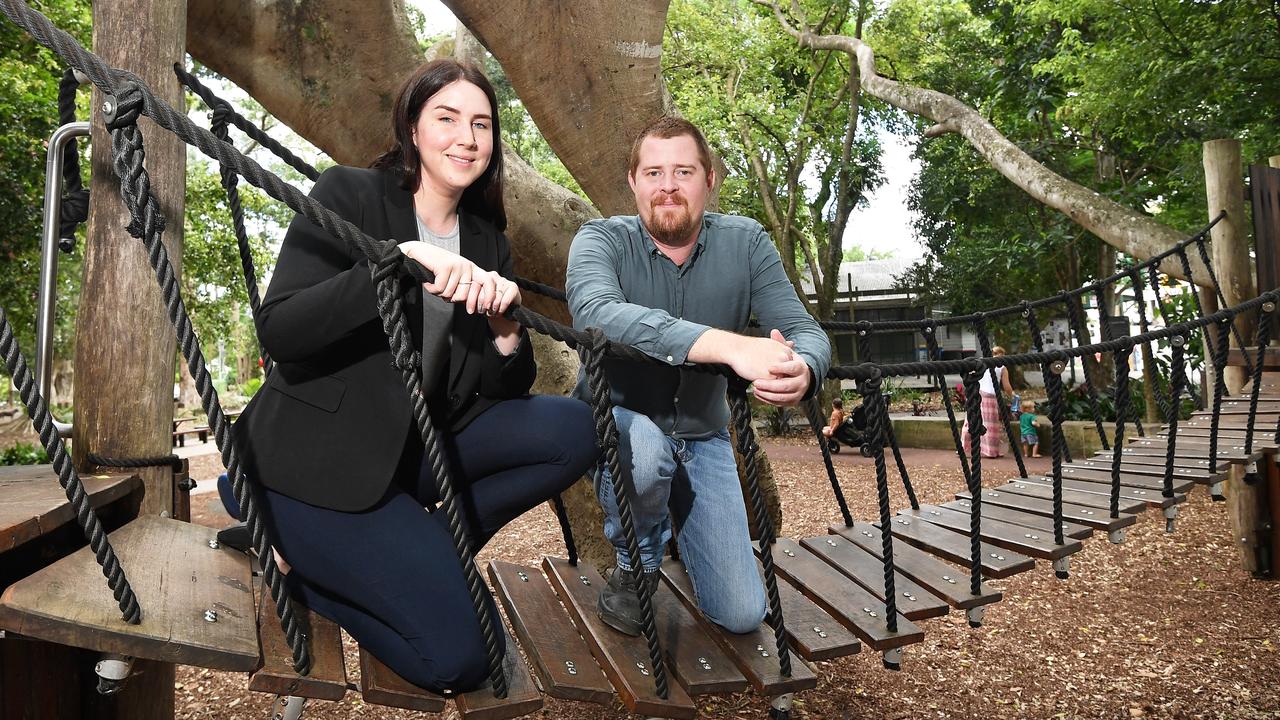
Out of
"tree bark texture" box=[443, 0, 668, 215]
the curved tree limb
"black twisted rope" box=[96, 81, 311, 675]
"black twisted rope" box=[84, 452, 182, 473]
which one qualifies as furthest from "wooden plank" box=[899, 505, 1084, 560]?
the curved tree limb

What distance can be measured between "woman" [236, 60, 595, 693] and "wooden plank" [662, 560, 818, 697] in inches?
22.4

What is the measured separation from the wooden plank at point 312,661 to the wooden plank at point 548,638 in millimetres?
437

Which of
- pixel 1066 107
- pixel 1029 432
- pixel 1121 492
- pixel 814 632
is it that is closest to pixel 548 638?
pixel 814 632

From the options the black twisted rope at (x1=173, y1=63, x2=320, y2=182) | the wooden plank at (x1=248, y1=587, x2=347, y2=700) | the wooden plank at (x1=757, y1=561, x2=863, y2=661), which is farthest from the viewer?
the black twisted rope at (x1=173, y1=63, x2=320, y2=182)

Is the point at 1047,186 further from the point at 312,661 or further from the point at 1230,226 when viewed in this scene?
the point at 312,661

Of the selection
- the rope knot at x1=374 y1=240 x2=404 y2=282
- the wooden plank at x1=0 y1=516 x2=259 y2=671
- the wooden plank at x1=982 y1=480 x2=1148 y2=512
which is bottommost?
the wooden plank at x1=982 y1=480 x2=1148 y2=512

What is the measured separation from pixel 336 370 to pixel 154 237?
50 centimetres

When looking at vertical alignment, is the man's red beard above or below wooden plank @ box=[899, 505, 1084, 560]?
above

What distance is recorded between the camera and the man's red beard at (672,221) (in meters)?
2.50

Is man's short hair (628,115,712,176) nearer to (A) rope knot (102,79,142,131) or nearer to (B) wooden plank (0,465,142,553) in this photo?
(A) rope knot (102,79,142,131)

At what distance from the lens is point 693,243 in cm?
259

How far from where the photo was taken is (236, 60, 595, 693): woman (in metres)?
1.79

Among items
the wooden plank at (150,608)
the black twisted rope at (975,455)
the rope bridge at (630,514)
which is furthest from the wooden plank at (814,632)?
the wooden plank at (150,608)

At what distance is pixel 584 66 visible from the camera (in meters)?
4.54
